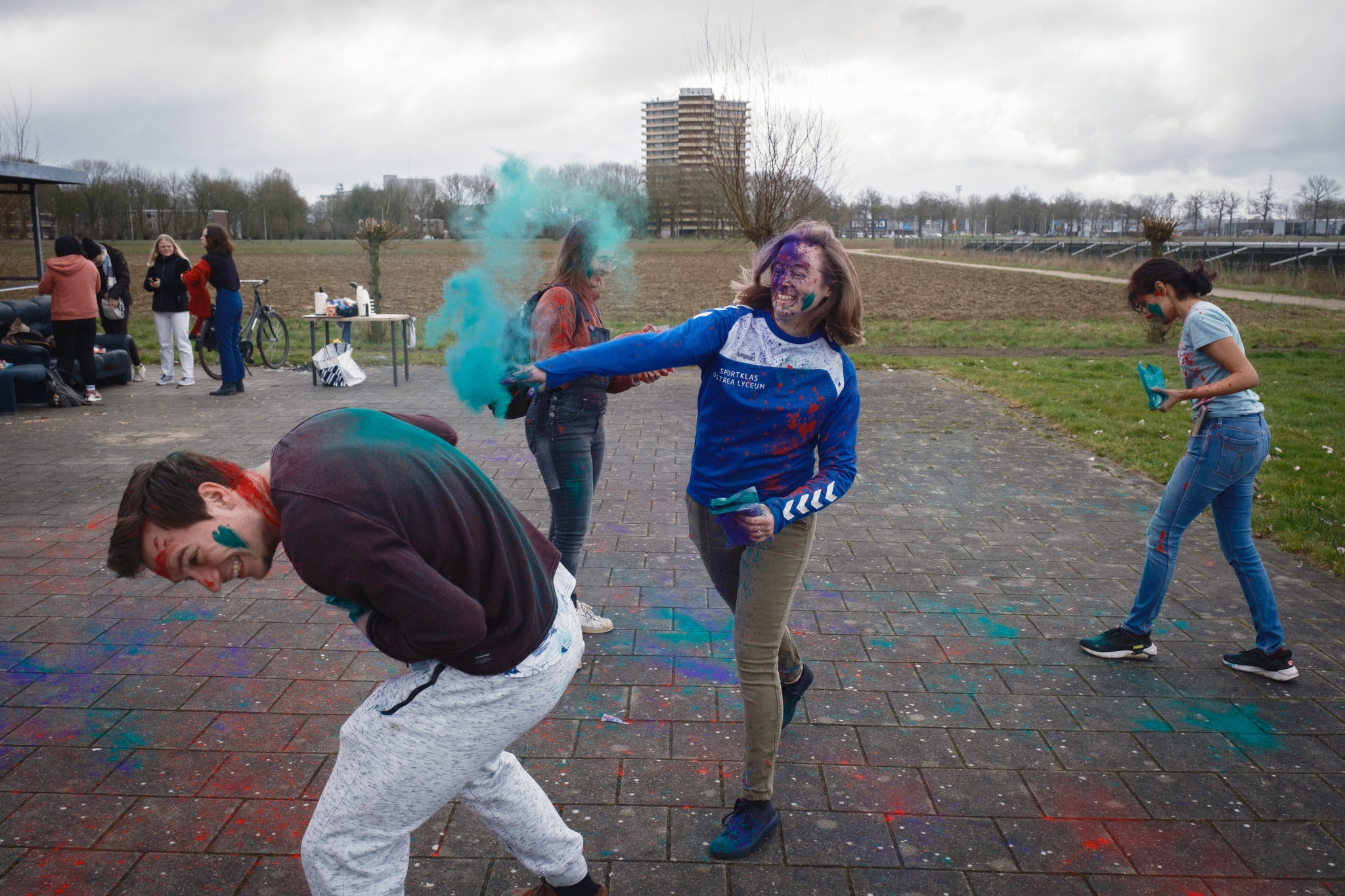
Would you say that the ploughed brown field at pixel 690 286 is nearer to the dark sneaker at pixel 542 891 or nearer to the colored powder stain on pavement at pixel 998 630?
the colored powder stain on pavement at pixel 998 630

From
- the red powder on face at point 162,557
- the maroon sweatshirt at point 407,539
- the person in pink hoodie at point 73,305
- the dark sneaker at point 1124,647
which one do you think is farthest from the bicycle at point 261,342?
the maroon sweatshirt at point 407,539

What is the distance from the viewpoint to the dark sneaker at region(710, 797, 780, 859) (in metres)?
2.80

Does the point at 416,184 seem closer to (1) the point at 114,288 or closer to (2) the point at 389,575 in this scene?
(2) the point at 389,575

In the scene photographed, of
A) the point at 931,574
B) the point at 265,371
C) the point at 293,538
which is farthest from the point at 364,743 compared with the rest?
the point at 265,371

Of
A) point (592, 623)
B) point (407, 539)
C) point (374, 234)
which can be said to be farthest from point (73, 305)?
point (407, 539)

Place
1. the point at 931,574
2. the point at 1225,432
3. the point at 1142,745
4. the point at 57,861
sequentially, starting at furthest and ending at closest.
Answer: the point at 931,574, the point at 1225,432, the point at 1142,745, the point at 57,861

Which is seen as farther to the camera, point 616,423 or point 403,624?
point 616,423

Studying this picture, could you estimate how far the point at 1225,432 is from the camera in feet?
13.0

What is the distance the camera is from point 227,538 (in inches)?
73.3

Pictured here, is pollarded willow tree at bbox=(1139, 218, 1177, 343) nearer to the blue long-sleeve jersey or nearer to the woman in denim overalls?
the woman in denim overalls

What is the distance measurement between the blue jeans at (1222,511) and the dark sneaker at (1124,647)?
0.11 feet

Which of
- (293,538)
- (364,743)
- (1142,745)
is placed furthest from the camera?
(1142,745)

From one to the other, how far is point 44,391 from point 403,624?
10762 mm

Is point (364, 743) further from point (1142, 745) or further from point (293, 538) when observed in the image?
point (1142, 745)
